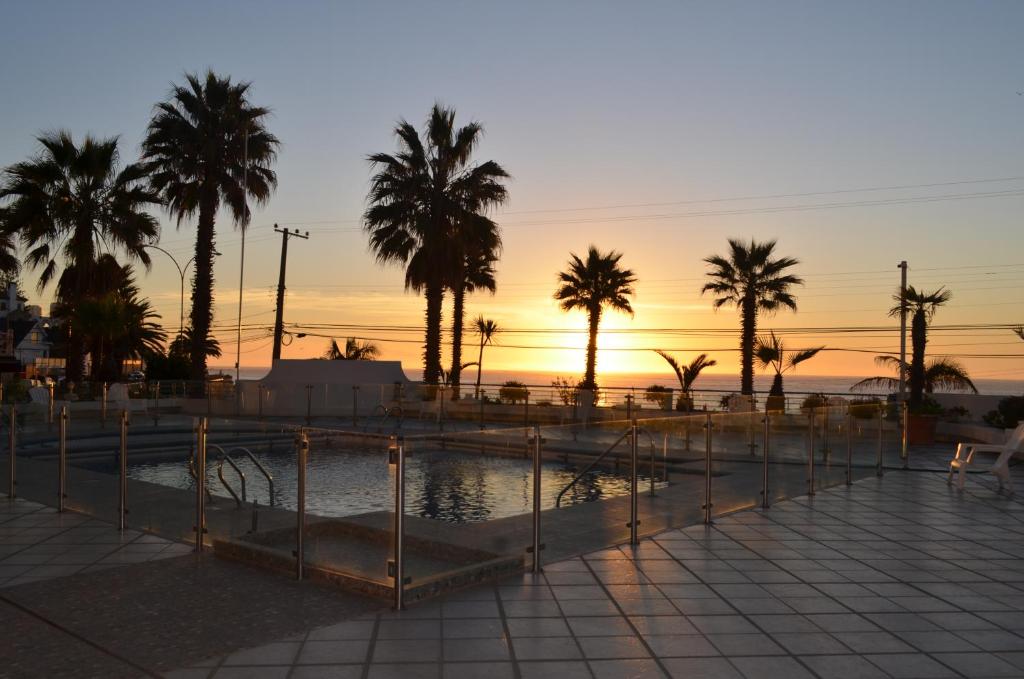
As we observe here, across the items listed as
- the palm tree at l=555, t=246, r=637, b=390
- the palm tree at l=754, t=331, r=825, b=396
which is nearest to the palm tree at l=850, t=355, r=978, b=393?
the palm tree at l=754, t=331, r=825, b=396

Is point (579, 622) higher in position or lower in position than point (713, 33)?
lower

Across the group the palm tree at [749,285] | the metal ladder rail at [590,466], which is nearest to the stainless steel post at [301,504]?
the metal ladder rail at [590,466]

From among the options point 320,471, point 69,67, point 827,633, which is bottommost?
point 827,633

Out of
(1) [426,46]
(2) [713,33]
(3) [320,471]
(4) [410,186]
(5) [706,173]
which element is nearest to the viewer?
(3) [320,471]

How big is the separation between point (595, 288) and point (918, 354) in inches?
525

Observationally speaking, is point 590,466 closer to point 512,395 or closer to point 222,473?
point 222,473

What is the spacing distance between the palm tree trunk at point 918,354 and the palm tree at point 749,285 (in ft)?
20.7

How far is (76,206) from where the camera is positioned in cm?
2295

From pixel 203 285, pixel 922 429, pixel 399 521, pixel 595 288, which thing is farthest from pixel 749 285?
pixel 399 521

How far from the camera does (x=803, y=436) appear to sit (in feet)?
32.1

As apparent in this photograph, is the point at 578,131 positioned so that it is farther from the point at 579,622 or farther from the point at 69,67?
the point at 579,622

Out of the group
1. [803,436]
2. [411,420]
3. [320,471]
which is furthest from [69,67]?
[803,436]

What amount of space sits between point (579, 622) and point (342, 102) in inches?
638

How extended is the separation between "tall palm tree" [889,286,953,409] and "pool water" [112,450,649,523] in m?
15.9
